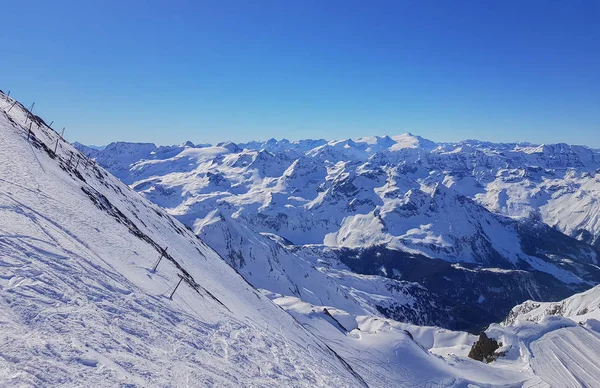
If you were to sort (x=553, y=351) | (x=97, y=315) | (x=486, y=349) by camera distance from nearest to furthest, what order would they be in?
(x=97, y=315) < (x=553, y=351) < (x=486, y=349)

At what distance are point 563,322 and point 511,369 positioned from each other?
2908 cm

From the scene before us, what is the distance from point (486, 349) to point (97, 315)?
2350 inches

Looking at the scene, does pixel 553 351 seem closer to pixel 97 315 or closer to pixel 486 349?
pixel 486 349

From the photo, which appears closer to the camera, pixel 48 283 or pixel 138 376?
pixel 138 376

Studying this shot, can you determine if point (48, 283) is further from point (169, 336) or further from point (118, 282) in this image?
point (169, 336)

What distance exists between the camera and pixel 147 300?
15398 millimetres

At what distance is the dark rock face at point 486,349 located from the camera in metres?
54.6

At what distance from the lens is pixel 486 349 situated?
56406 mm

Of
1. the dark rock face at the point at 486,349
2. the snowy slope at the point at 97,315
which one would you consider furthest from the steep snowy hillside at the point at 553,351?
the snowy slope at the point at 97,315

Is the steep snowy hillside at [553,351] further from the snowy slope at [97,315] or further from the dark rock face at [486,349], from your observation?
the snowy slope at [97,315]

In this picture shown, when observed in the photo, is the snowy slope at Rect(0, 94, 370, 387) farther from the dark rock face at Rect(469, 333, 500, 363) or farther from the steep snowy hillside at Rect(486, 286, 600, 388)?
the dark rock face at Rect(469, 333, 500, 363)

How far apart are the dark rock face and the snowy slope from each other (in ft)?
143

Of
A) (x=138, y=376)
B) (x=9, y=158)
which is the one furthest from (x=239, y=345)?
(x=9, y=158)

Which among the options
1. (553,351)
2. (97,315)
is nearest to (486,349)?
(553,351)
